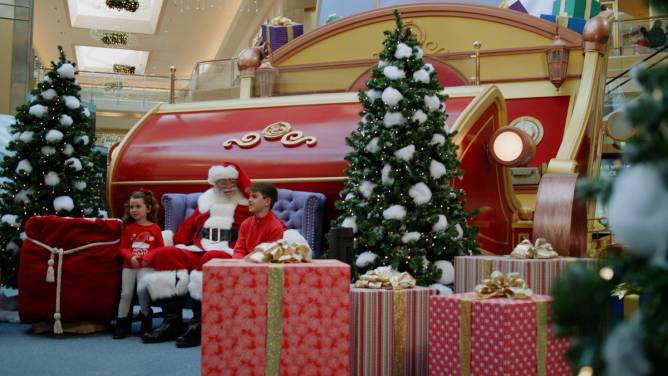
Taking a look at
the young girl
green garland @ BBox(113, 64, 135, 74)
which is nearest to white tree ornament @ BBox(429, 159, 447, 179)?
the young girl

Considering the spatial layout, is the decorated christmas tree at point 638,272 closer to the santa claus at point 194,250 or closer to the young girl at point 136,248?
the santa claus at point 194,250

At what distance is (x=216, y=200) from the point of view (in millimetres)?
5566

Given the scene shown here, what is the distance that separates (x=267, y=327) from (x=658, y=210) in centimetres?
233

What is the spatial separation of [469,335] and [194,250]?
A: 2.70 meters

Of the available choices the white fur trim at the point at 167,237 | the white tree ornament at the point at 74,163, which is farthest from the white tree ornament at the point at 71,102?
the white fur trim at the point at 167,237

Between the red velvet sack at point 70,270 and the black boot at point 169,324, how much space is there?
544 mm

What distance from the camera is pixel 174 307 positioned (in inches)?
195

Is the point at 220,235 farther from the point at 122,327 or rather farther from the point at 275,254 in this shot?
the point at 275,254

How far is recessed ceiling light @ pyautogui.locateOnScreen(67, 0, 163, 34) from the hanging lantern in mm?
19661

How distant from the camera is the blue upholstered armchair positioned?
5.50 metres

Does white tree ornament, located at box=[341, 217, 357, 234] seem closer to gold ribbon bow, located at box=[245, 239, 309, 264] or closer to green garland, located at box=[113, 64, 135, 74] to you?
gold ribbon bow, located at box=[245, 239, 309, 264]

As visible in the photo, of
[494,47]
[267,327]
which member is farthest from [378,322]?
[494,47]

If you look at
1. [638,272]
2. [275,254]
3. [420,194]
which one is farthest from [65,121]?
[638,272]

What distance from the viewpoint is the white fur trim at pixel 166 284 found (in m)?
4.89
